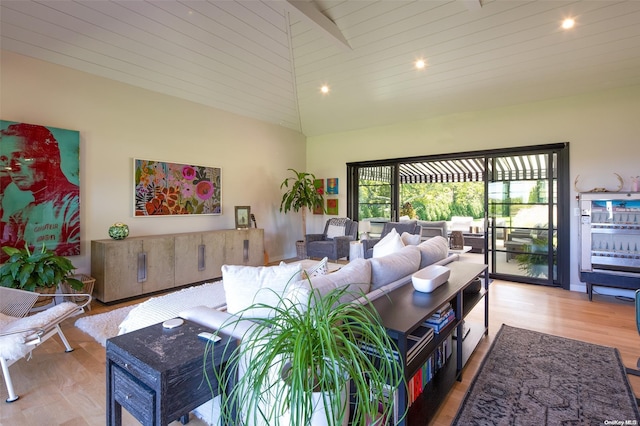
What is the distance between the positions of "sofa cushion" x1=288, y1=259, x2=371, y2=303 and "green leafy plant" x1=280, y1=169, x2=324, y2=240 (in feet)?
15.3

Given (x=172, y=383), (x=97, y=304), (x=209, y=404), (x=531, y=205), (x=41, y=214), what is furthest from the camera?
(x=531, y=205)

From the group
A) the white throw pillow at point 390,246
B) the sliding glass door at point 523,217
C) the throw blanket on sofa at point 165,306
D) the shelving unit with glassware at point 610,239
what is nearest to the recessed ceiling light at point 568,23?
the sliding glass door at point 523,217

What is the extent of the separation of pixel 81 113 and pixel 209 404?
12.9 ft

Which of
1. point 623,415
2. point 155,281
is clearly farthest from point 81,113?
point 623,415

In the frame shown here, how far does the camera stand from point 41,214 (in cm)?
363

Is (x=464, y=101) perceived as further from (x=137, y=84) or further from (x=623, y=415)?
(x=137, y=84)

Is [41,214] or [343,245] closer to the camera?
[41,214]

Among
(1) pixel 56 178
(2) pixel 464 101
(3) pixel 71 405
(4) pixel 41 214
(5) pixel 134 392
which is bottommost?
(3) pixel 71 405

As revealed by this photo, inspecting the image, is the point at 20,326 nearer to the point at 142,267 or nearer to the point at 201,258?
the point at 142,267

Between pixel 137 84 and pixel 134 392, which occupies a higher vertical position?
pixel 137 84

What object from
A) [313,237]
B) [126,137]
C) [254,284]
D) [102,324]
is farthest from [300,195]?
[254,284]

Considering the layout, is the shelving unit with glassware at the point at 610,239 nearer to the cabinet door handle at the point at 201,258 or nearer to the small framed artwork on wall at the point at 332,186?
the small framed artwork on wall at the point at 332,186

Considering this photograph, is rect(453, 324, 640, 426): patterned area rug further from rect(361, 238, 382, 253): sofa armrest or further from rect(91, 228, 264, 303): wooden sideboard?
rect(91, 228, 264, 303): wooden sideboard

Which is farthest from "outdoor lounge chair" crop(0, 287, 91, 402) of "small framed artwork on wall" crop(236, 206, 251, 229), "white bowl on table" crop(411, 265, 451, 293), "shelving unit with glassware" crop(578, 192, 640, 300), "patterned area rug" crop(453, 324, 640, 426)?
"shelving unit with glassware" crop(578, 192, 640, 300)
